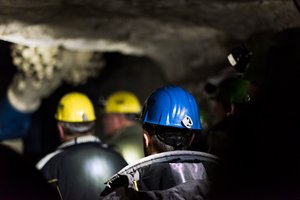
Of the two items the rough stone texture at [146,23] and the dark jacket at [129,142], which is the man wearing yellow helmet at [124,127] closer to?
the dark jacket at [129,142]

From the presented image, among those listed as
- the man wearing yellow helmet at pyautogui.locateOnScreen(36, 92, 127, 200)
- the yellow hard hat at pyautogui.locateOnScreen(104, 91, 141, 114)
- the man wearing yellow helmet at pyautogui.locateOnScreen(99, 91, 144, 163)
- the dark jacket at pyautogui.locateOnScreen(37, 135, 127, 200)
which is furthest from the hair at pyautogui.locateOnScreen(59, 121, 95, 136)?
the yellow hard hat at pyautogui.locateOnScreen(104, 91, 141, 114)

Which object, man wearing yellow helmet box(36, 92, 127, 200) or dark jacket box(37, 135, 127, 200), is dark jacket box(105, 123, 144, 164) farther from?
dark jacket box(37, 135, 127, 200)

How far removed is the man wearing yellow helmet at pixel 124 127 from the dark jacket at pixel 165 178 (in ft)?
7.22

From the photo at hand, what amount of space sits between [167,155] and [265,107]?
101cm

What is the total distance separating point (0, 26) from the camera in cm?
398

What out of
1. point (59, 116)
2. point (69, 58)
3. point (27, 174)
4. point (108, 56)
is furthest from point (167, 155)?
point (108, 56)

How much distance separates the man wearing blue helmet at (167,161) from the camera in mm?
2461

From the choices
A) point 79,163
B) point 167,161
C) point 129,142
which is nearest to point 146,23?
point 129,142

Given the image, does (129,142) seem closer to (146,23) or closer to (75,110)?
(75,110)

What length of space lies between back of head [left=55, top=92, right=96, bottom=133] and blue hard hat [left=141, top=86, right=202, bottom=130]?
1.28 metres

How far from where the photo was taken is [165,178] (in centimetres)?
257

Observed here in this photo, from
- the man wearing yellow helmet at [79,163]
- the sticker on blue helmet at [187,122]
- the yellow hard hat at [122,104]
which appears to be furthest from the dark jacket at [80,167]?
the yellow hard hat at [122,104]

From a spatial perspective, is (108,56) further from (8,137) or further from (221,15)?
(221,15)

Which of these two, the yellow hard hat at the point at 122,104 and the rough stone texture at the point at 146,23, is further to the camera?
the yellow hard hat at the point at 122,104
